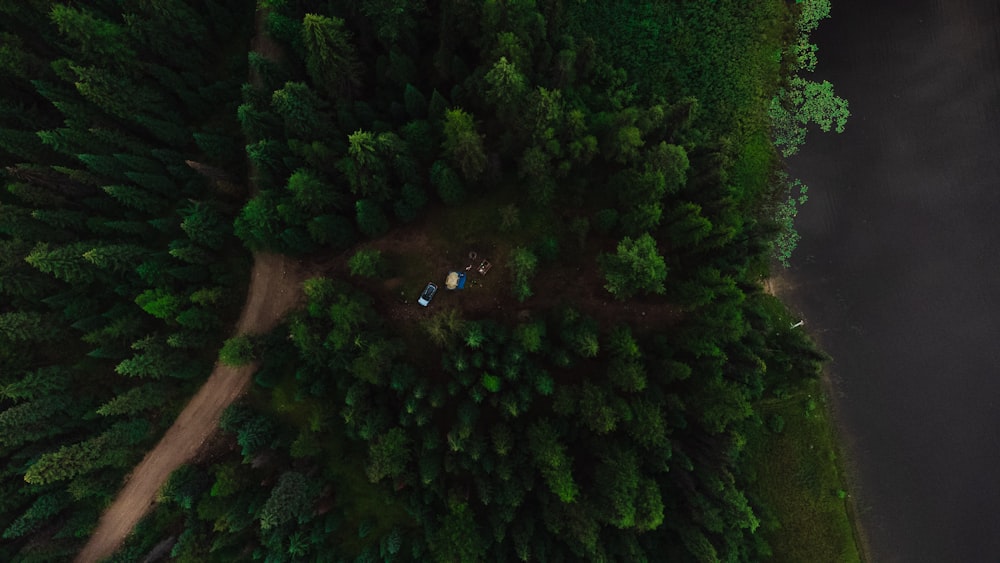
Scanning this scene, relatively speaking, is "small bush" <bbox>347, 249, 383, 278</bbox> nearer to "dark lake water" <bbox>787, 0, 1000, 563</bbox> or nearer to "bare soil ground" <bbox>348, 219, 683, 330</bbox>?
"bare soil ground" <bbox>348, 219, 683, 330</bbox>

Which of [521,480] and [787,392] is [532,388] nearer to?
[521,480]

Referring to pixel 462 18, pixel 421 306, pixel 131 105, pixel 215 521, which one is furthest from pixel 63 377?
pixel 462 18

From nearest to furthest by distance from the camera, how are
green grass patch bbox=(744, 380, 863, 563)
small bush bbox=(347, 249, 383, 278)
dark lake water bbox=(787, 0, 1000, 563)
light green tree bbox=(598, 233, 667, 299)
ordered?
light green tree bbox=(598, 233, 667, 299) < small bush bbox=(347, 249, 383, 278) < green grass patch bbox=(744, 380, 863, 563) < dark lake water bbox=(787, 0, 1000, 563)

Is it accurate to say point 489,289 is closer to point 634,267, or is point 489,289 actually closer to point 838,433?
point 634,267

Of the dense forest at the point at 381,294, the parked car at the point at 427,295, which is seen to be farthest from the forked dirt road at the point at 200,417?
the parked car at the point at 427,295

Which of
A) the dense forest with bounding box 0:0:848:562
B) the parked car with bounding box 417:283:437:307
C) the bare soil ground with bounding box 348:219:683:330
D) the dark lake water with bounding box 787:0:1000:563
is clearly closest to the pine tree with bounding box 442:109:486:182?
the dense forest with bounding box 0:0:848:562

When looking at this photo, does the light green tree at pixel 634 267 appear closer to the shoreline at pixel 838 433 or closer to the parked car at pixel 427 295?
the parked car at pixel 427 295
